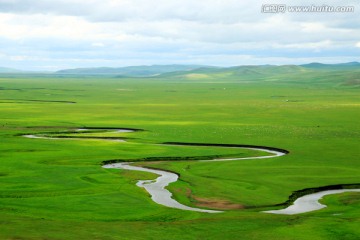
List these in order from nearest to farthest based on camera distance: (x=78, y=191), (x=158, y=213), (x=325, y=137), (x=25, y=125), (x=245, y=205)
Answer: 1. (x=158, y=213)
2. (x=245, y=205)
3. (x=78, y=191)
4. (x=325, y=137)
5. (x=25, y=125)

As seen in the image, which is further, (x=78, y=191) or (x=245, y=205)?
(x=78, y=191)

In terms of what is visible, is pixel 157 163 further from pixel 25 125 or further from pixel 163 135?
pixel 25 125

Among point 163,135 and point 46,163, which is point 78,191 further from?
point 163,135

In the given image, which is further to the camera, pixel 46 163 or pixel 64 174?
pixel 46 163

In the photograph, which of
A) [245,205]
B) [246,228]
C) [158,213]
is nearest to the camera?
[246,228]

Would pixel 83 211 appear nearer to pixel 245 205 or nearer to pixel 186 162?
pixel 245 205

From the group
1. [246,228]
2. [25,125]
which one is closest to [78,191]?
[246,228]

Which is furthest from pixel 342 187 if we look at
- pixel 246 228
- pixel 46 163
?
pixel 46 163

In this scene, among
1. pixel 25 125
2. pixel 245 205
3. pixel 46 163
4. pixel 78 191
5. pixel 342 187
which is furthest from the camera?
pixel 25 125

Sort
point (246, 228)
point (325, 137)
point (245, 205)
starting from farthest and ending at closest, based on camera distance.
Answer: point (325, 137), point (245, 205), point (246, 228)
